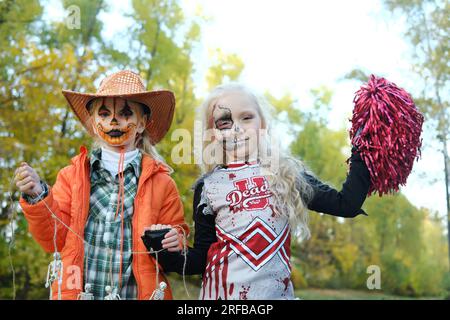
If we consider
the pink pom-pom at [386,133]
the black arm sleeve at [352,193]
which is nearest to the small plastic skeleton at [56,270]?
the black arm sleeve at [352,193]

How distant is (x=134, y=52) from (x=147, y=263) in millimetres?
5661

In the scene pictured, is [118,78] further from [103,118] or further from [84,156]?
[84,156]

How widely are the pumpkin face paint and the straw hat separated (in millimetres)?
41

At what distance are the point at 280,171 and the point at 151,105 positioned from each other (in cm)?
75

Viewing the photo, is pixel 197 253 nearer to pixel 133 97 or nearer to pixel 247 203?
pixel 247 203

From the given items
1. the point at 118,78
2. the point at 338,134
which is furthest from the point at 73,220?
the point at 338,134

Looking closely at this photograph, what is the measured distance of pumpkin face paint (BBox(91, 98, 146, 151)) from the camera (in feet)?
7.39

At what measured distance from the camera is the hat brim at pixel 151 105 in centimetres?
231

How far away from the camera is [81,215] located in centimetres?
213

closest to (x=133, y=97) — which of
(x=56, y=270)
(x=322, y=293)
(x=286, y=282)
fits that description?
(x=56, y=270)

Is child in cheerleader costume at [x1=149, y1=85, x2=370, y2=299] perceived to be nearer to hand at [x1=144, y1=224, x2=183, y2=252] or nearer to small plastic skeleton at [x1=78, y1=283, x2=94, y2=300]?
hand at [x1=144, y1=224, x2=183, y2=252]

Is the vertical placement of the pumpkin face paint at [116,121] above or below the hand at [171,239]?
above

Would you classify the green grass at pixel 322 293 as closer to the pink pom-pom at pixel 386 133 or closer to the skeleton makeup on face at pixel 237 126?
the skeleton makeup on face at pixel 237 126

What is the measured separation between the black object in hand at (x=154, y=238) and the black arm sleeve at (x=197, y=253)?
6 centimetres
